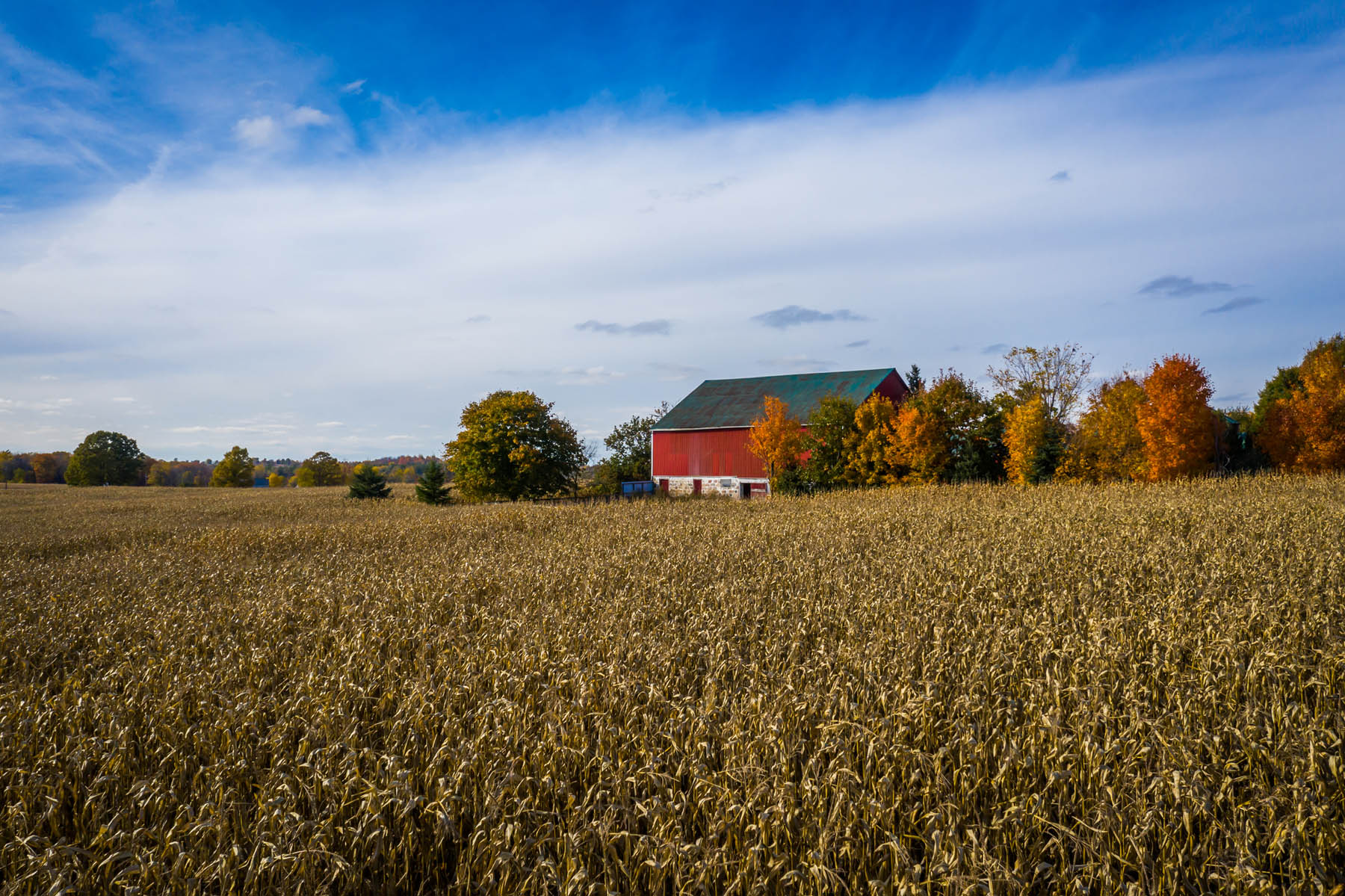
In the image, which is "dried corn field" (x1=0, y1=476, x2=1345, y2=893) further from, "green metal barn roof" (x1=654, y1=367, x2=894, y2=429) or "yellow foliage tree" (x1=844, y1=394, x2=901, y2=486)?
"green metal barn roof" (x1=654, y1=367, x2=894, y2=429)

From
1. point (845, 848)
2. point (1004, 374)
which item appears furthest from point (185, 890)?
point (1004, 374)

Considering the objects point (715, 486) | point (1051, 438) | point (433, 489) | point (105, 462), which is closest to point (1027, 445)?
point (1051, 438)

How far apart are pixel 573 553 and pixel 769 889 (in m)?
8.89

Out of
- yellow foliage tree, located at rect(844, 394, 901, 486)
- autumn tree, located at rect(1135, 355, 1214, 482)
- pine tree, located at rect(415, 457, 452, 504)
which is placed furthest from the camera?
pine tree, located at rect(415, 457, 452, 504)

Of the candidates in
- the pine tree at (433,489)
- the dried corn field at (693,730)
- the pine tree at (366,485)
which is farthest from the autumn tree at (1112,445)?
the pine tree at (366,485)

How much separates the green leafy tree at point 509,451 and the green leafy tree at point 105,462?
197 ft

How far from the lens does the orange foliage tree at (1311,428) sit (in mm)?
27922

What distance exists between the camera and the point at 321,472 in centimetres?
7112

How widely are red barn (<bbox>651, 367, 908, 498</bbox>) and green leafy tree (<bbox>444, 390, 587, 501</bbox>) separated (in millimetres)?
8305

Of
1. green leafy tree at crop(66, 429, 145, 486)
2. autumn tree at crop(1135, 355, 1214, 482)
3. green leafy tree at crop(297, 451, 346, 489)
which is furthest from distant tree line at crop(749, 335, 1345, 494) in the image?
green leafy tree at crop(66, 429, 145, 486)

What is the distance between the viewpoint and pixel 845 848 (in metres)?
2.71

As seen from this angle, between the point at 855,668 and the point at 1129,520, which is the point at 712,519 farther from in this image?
the point at 855,668

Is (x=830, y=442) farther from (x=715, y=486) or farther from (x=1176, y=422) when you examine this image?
(x=1176, y=422)

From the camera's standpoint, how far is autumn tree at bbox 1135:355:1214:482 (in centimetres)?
2655
